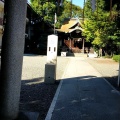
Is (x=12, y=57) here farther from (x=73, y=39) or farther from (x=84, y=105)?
(x=73, y=39)

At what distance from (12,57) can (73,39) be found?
153 feet

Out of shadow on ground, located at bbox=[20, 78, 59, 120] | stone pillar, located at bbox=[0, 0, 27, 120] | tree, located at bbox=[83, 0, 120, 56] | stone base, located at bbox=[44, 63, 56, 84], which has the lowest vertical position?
shadow on ground, located at bbox=[20, 78, 59, 120]

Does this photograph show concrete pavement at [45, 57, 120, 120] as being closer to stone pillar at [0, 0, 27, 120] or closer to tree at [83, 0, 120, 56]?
stone pillar at [0, 0, 27, 120]

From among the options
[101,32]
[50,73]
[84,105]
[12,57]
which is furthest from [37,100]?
[101,32]

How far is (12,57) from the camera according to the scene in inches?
121

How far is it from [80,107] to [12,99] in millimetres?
4464

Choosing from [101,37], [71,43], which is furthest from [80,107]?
[71,43]

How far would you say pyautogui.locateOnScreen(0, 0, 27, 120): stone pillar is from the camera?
3.06 meters

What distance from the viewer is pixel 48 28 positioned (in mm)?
46312

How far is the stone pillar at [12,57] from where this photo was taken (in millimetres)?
3064

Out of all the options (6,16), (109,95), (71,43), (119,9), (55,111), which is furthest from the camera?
(71,43)

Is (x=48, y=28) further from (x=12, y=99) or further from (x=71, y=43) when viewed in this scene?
(x=12, y=99)

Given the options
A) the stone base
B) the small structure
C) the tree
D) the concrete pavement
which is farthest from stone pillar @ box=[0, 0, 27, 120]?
the small structure

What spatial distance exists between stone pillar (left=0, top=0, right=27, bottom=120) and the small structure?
145 feet
